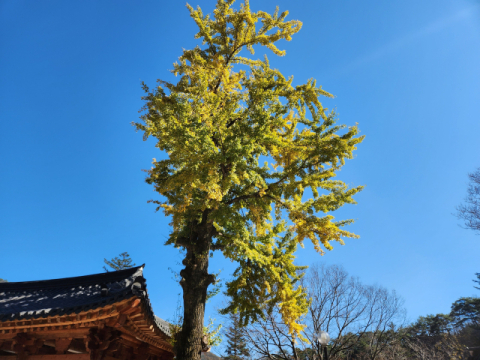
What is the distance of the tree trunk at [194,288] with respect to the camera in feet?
17.0

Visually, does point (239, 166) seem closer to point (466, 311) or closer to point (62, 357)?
point (62, 357)

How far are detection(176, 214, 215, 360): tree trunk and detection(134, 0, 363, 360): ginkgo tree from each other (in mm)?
20

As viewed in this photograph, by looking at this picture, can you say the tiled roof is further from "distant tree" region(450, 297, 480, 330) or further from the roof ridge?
"distant tree" region(450, 297, 480, 330)

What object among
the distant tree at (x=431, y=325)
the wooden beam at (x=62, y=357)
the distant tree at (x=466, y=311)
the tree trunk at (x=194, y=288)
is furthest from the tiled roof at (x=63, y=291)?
the distant tree at (x=466, y=311)

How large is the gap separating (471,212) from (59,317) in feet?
55.8

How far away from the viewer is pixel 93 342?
4.34 m

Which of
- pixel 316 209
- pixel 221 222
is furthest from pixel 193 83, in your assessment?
pixel 316 209

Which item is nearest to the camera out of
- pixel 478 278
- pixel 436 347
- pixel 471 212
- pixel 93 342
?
pixel 93 342

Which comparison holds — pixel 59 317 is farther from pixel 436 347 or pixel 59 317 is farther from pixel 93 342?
pixel 436 347

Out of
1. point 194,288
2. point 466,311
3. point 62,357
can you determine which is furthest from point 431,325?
point 62,357

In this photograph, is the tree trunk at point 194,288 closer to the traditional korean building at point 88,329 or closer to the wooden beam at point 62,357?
the traditional korean building at point 88,329

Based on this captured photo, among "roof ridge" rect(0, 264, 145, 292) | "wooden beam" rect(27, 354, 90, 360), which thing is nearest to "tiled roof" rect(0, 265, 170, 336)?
"roof ridge" rect(0, 264, 145, 292)

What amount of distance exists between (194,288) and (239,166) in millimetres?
2873

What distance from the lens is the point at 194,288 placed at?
228 inches
